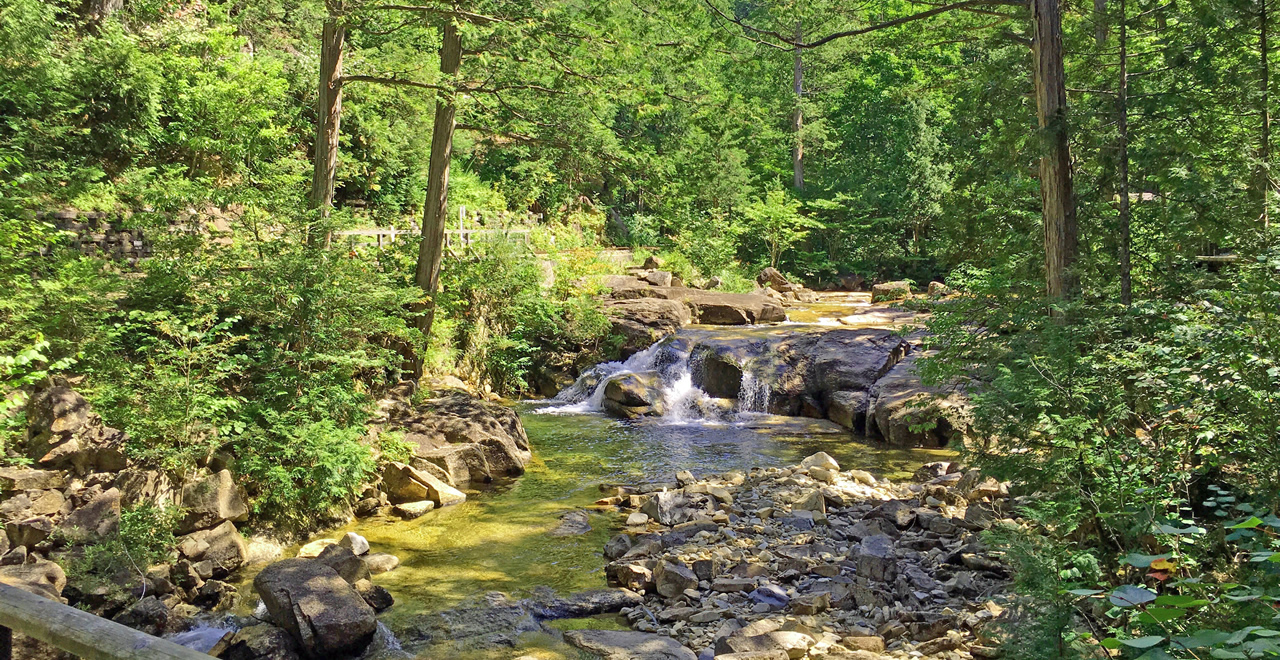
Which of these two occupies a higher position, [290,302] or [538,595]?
[290,302]

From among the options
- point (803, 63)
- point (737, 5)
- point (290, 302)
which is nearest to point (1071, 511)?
point (290, 302)

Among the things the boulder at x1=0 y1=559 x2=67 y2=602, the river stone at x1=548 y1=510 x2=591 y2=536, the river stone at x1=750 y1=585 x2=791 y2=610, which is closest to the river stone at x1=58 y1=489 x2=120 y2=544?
the boulder at x1=0 y1=559 x2=67 y2=602

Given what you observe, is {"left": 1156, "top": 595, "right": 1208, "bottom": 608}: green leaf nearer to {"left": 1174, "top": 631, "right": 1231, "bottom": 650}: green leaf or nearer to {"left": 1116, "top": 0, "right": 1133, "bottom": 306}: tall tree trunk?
{"left": 1174, "top": 631, "right": 1231, "bottom": 650}: green leaf

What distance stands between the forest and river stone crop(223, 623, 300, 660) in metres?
0.17

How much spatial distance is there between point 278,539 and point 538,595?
114 inches

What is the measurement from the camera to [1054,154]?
790cm

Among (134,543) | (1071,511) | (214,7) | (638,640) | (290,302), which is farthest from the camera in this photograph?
(214,7)

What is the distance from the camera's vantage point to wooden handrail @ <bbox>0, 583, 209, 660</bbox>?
239 cm

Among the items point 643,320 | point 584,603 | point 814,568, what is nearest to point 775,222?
point 643,320

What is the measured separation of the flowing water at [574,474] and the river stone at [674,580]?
1.99 ft

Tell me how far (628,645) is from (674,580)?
42.9 inches

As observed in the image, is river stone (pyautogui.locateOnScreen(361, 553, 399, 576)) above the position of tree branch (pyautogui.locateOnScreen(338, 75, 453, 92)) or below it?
below

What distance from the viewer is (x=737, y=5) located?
55.8m

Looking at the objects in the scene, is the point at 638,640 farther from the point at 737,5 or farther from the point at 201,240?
the point at 737,5
